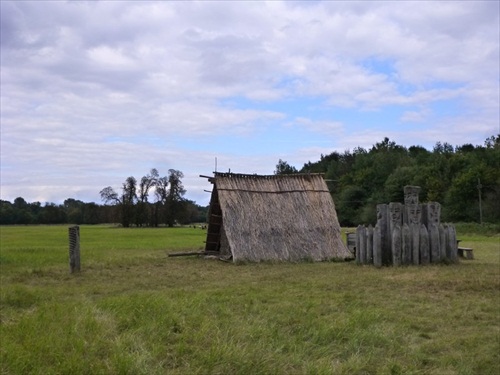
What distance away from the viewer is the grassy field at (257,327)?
509cm

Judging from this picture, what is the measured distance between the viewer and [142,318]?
6617 millimetres

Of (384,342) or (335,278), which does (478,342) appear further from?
(335,278)

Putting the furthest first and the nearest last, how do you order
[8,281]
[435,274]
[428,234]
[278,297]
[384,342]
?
[428,234]
[435,274]
[8,281]
[278,297]
[384,342]

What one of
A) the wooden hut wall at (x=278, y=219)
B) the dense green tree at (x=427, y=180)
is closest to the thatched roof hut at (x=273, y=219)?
A: the wooden hut wall at (x=278, y=219)

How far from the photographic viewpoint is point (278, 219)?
18.8 metres

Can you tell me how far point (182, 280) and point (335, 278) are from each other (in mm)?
3540

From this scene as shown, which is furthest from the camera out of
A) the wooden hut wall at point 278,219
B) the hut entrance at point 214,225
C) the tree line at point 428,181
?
the tree line at point 428,181

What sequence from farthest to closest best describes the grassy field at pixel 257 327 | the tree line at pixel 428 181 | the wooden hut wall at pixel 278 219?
the tree line at pixel 428 181
the wooden hut wall at pixel 278 219
the grassy field at pixel 257 327

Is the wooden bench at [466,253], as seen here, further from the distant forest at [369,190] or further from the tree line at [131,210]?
the tree line at [131,210]

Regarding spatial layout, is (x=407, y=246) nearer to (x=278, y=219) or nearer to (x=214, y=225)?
(x=278, y=219)

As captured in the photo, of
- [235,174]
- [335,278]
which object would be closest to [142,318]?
[335,278]

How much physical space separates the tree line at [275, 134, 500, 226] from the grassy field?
25.3 m

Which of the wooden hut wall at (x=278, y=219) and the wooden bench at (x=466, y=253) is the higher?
the wooden hut wall at (x=278, y=219)

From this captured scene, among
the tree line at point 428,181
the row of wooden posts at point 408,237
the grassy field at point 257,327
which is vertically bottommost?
the grassy field at point 257,327
